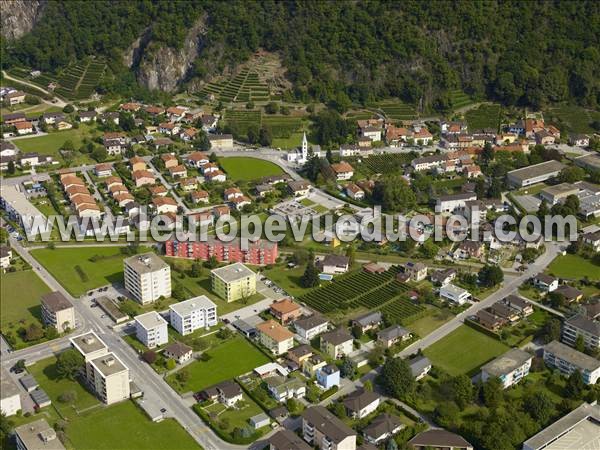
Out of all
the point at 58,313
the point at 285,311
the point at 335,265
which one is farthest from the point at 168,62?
the point at 285,311

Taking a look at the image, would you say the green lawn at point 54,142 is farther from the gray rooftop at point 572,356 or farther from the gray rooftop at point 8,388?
the gray rooftop at point 572,356

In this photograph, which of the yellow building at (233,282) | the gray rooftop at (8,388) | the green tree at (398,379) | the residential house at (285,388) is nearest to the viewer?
the gray rooftop at (8,388)

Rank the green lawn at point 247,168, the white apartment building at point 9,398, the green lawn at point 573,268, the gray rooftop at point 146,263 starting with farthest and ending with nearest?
the green lawn at point 247,168 → the green lawn at point 573,268 → the gray rooftop at point 146,263 → the white apartment building at point 9,398

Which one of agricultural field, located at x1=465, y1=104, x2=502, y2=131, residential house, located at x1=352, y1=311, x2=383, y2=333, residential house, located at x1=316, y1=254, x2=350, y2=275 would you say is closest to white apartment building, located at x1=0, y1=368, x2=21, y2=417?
residential house, located at x1=352, y1=311, x2=383, y2=333

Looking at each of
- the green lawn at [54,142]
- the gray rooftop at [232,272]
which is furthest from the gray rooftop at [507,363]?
the green lawn at [54,142]

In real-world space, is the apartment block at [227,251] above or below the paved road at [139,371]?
above

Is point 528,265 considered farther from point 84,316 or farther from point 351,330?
point 84,316

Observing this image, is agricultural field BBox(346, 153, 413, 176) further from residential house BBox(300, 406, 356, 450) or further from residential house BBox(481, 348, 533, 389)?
residential house BBox(300, 406, 356, 450)

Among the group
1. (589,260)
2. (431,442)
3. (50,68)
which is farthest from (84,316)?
(50,68)
